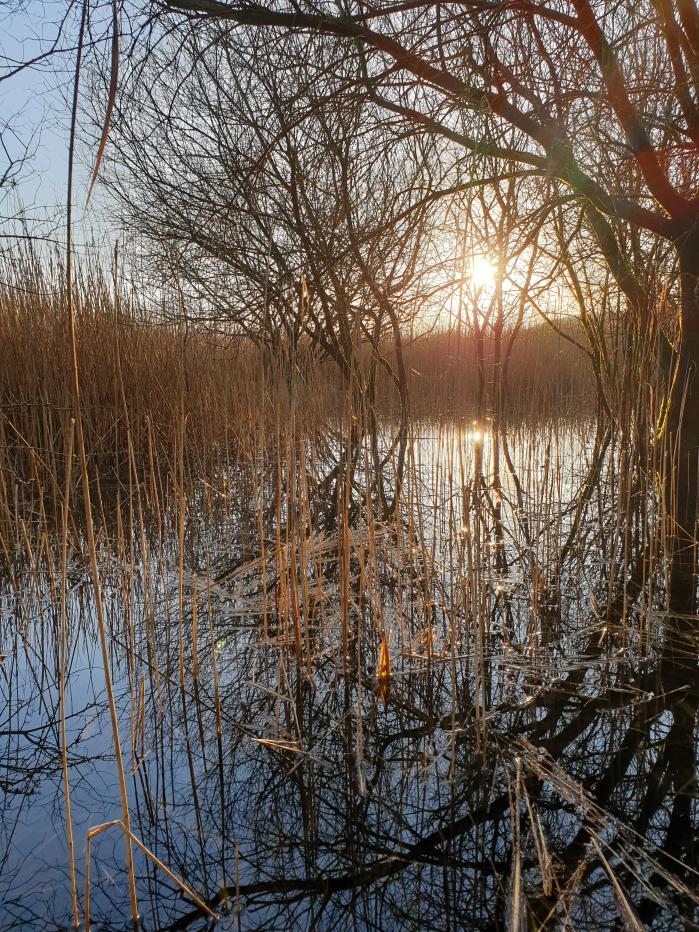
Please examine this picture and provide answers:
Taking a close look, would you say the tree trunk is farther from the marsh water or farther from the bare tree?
the marsh water

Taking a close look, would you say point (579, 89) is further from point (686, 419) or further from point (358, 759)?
point (358, 759)

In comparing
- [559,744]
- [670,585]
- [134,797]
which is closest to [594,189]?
[670,585]

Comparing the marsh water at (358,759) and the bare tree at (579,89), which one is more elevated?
the bare tree at (579,89)

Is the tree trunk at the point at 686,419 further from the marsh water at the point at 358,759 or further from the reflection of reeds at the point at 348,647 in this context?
the marsh water at the point at 358,759

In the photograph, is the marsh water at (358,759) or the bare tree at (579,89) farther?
the bare tree at (579,89)

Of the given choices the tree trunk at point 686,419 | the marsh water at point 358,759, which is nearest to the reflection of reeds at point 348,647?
the marsh water at point 358,759

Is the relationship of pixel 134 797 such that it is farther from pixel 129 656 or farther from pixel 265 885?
pixel 129 656

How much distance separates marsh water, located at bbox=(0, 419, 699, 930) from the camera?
2.50 ft

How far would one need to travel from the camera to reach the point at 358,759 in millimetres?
1011

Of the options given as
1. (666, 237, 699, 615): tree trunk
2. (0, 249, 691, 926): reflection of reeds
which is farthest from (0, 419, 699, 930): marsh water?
(666, 237, 699, 615): tree trunk

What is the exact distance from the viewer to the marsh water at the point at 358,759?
76cm

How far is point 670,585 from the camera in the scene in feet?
5.62

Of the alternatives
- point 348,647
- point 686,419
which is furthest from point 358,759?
point 686,419

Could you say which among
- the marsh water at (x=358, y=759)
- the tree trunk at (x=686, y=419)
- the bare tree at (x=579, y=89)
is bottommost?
the marsh water at (x=358, y=759)
